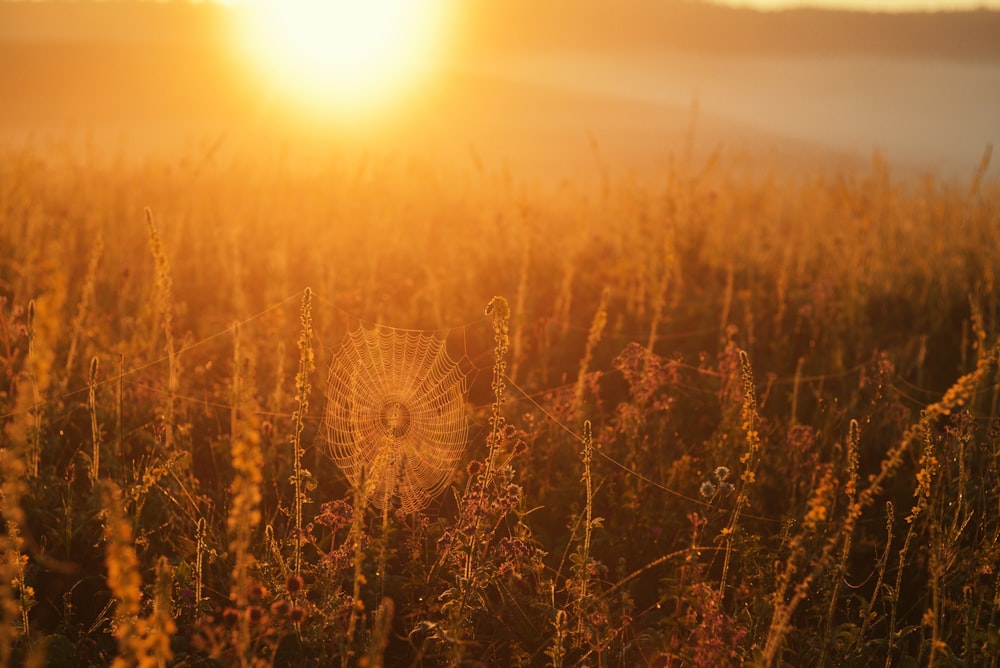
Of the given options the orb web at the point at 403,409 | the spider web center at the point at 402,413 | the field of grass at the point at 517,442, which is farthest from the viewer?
the spider web center at the point at 402,413

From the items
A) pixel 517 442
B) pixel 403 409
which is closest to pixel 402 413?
pixel 403 409

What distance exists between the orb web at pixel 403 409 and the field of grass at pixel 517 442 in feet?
0.34

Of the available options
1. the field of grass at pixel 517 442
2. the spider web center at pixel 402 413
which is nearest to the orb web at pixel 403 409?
the spider web center at pixel 402 413

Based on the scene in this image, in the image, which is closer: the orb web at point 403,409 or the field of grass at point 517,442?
the field of grass at point 517,442

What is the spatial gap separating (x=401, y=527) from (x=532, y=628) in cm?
73

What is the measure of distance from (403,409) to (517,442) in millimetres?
1225

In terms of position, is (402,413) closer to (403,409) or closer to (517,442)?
(403,409)

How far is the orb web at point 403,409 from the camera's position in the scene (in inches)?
133

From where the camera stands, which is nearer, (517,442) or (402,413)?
(517,442)

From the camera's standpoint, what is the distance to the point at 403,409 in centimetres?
372

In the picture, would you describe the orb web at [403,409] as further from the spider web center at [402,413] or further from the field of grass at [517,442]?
the field of grass at [517,442]

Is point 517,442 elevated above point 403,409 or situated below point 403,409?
above

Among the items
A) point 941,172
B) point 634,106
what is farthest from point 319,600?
point 634,106

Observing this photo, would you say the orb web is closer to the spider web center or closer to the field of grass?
the spider web center
